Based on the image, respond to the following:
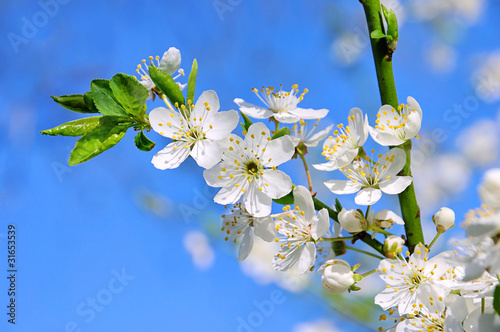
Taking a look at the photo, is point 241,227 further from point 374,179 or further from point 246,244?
point 374,179

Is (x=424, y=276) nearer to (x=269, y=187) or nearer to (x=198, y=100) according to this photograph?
(x=269, y=187)

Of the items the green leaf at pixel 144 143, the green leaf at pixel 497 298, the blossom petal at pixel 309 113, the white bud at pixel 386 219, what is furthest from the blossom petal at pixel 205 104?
the green leaf at pixel 497 298

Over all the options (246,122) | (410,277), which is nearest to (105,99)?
(246,122)

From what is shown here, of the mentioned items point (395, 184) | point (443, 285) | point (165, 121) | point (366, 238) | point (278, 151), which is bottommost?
point (443, 285)

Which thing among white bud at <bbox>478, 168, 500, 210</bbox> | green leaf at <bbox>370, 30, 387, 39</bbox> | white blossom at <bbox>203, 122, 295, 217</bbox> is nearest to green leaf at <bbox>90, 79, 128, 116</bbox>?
white blossom at <bbox>203, 122, 295, 217</bbox>

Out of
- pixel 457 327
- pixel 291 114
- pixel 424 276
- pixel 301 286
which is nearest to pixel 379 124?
pixel 291 114
